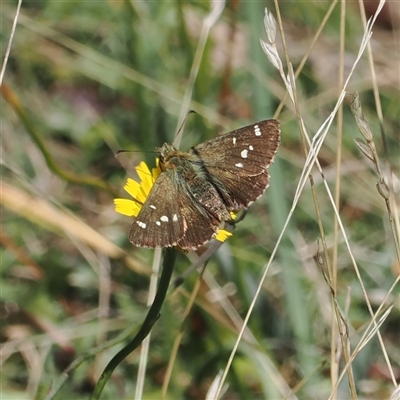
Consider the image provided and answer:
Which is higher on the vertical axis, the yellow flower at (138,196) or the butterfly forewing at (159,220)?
the butterfly forewing at (159,220)

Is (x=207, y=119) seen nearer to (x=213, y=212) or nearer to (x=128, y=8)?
(x=128, y=8)

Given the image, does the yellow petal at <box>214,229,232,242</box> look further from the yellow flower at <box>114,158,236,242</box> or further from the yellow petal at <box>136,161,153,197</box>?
the yellow petal at <box>136,161,153,197</box>

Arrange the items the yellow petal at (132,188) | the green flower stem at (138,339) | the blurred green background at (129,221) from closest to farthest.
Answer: the green flower stem at (138,339)
the yellow petal at (132,188)
the blurred green background at (129,221)

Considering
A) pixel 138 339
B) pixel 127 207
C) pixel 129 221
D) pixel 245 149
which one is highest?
pixel 245 149

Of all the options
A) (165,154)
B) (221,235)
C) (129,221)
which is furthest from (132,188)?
(129,221)

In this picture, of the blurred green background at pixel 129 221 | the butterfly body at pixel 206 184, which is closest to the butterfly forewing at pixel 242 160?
the butterfly body at pixel 206 184

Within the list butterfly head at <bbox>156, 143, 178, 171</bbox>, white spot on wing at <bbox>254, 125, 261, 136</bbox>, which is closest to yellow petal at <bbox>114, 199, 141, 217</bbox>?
butterfly head at <bbox>156, 143, 178, 171</bbox>

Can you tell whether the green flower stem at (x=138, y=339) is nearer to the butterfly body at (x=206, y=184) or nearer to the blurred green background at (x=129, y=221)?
the butterfly body at (x=206, y=184)

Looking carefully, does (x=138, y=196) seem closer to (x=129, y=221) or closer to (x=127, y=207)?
(x=127, y=207)
